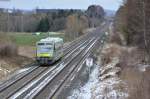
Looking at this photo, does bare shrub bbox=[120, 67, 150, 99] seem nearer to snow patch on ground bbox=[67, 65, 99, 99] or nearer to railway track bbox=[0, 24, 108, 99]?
snow patch on ground bbox=[67, 65, 99, 99]

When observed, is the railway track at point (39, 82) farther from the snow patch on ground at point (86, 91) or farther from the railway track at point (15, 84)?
A: the snow patch on ground at point (86, 91)

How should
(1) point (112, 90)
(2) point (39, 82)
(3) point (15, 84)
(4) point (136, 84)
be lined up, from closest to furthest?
(4) point (136, 84)
(1) point (112, 90)
(3) point (15, 84)
(2) point (39, 82)

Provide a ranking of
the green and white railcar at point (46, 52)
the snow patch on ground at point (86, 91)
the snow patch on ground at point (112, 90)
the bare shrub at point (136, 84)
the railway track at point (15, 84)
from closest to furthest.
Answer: the bare shrub at point (136, 84)
the snow patch on ground at point (112, 90)
the snow patch on ground at point (86, 91)
the railway track at point (15, 84)
the green and white railcar at point (46, 52)

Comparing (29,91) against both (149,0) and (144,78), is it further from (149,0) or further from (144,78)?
(149,0)

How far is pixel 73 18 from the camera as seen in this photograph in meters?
113

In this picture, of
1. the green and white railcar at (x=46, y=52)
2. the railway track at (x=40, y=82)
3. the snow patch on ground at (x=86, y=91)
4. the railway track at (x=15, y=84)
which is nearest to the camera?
the snow patch on ground at (x=86, y=91)

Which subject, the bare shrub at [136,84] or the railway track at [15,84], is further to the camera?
the railway track at [15,84]

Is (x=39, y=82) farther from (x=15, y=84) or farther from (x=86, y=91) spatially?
(x=86, y=91)

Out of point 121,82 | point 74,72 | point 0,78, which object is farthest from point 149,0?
point 0,78

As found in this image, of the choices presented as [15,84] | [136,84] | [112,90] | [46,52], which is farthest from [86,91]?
[46,52]

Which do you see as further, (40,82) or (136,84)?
(40,82)

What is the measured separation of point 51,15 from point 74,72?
126504 mm

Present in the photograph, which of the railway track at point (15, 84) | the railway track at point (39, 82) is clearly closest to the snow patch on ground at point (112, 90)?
the railway track at point (39, 82)

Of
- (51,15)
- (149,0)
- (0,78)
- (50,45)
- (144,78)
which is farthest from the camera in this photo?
(51,15)
